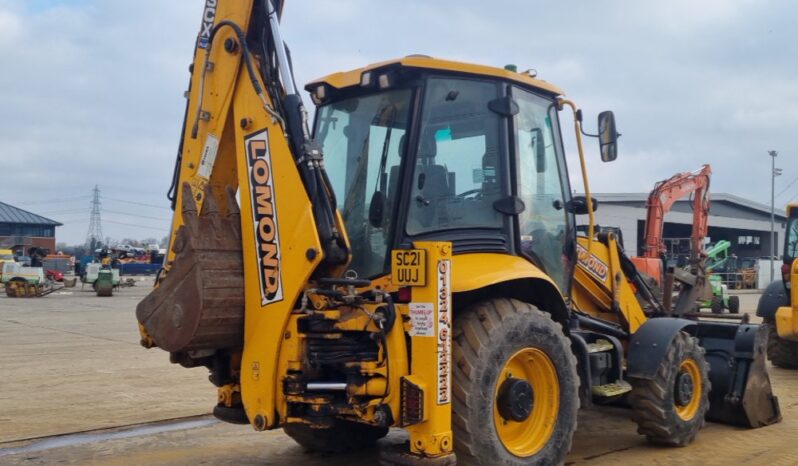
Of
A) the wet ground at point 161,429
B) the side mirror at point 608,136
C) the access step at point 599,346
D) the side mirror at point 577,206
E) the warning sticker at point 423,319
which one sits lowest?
the wet ground at point 161,429

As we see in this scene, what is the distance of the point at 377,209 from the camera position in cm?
494

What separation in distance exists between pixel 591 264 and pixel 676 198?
21.7 feet

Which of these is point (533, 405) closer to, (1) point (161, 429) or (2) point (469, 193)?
(2) point (469, 193)

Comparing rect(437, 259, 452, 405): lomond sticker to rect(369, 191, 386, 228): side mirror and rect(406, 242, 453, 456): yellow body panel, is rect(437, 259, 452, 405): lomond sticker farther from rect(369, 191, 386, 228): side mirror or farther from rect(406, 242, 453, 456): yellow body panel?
rect(369, 191, 386, 228): side mirror

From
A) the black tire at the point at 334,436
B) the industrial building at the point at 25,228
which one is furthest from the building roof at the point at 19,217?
the black tire at the point at 334,436

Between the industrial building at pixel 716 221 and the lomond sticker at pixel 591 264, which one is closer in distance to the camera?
the lomond sticker at pixel 591 264

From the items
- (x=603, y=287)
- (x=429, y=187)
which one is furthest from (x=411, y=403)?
(x=603, y=287)

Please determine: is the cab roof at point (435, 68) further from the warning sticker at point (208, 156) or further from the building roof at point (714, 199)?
the building roof at point (714, 199)

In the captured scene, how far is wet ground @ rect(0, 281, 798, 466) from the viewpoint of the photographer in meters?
5.88

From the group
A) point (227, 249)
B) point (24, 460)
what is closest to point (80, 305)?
point (24, 460)

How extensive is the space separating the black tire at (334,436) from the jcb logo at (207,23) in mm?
2810

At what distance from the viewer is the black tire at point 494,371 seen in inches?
175

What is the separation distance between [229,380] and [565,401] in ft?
7.30

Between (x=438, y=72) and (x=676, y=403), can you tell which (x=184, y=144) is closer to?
(x=438, y=72)
